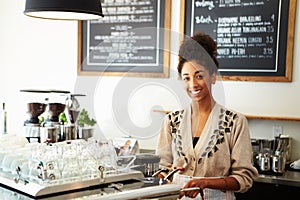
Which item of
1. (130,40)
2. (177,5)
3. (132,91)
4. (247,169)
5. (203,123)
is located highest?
(177,5)

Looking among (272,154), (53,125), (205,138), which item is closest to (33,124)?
(53,125)

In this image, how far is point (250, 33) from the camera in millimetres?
3211

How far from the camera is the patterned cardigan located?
182cm

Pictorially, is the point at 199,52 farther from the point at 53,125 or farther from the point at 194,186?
the point at 53,125

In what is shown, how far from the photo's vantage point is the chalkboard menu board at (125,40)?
3598mm

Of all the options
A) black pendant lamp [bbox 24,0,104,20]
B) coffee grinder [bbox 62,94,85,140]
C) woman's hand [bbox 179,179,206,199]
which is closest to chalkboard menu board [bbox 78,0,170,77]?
coffee grinder [bbox 62,94,85,140]

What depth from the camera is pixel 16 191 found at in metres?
1.38

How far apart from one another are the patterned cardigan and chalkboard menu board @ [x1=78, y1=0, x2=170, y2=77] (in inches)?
63.0

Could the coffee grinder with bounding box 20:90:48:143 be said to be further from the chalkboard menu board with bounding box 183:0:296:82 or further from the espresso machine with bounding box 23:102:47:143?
the chalkboard menu board with bounding box 183:0:296:82

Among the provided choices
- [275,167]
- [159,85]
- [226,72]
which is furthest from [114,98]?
[226,72]

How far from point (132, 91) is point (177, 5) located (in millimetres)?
1896

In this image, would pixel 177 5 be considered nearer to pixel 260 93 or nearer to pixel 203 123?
pixel 260 93

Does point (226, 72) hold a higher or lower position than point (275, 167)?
higher

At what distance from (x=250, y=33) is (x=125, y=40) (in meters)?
1.11
